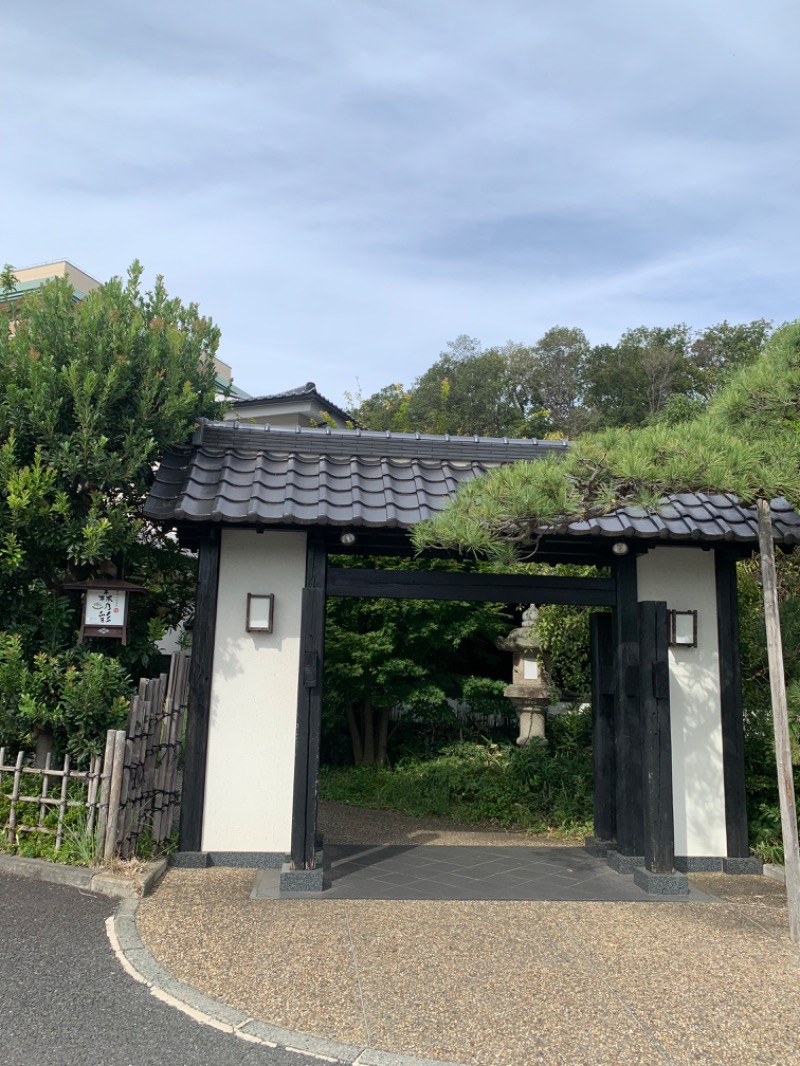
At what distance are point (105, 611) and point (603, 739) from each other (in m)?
4.39

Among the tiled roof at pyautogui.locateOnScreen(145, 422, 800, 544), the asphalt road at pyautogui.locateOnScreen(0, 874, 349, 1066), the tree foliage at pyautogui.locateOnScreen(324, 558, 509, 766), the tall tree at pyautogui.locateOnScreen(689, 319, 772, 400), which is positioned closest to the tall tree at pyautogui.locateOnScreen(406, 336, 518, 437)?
the tall tree at pyautogui.locateOnScreen(689, 319, 772, 400)

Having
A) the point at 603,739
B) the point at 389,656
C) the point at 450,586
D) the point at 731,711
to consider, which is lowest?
the point at 603,739

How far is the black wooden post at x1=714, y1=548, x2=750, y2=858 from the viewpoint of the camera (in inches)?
265

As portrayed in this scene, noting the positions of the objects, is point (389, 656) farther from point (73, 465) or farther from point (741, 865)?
point (73, 465)

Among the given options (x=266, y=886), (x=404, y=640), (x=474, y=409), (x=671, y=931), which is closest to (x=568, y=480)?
(x=671, y=931)

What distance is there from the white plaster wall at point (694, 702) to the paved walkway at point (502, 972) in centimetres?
84

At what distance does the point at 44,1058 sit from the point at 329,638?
7.47 m

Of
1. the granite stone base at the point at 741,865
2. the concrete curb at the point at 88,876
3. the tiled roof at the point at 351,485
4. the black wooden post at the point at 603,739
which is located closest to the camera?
the concrete curb at the point at 88,876

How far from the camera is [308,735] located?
20.0 feet

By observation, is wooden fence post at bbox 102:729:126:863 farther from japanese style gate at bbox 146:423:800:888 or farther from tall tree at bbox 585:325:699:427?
tall tree at bbox 585:325:699:427

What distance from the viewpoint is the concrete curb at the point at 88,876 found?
211 inches

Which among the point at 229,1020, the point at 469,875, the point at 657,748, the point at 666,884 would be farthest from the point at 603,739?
the point at 229,1020

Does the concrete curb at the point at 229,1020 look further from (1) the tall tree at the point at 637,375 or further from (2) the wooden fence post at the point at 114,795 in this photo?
(1) the tall tree at the point at 637,375

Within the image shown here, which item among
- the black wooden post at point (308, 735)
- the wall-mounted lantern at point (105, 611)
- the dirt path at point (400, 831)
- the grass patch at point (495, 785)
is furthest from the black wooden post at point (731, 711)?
the wall-mounted lantern at point (105, 611)
